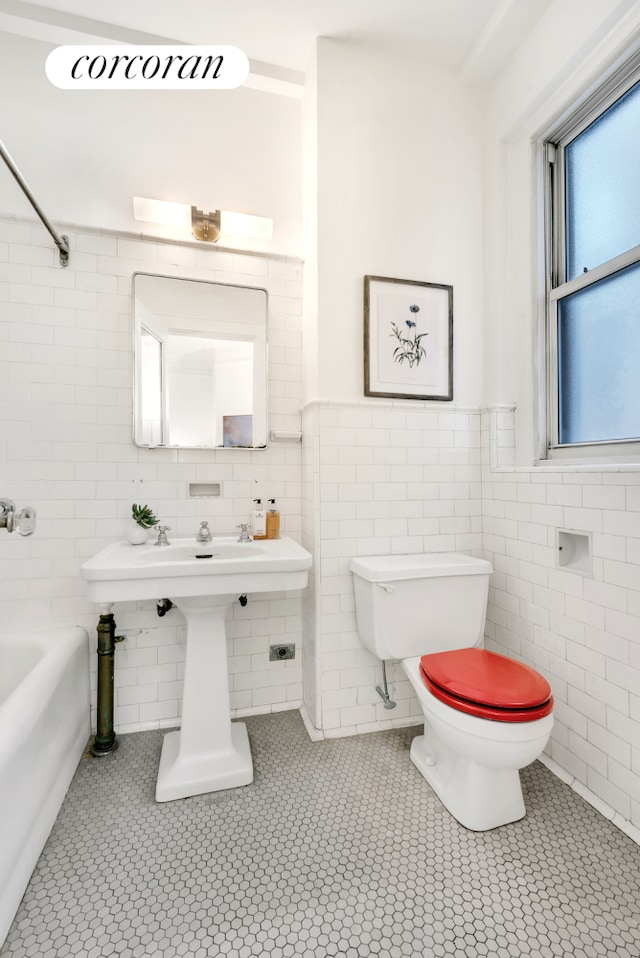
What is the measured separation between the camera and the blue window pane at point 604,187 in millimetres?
1506

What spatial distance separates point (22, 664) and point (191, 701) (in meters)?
0.66

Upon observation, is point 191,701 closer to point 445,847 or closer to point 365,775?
point 365,775

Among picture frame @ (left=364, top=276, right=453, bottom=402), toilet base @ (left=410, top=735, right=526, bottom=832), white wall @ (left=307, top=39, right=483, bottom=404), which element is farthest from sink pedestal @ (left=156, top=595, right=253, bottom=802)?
picture frame @ (left=364, top=276, right=453, bottom=402)

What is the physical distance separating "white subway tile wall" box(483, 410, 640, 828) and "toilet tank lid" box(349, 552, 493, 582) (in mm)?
209

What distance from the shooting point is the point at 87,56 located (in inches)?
50.4

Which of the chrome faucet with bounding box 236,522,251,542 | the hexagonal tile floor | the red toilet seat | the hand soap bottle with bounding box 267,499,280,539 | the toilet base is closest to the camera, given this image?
the hexagonal tile floor

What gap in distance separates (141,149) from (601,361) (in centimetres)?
210

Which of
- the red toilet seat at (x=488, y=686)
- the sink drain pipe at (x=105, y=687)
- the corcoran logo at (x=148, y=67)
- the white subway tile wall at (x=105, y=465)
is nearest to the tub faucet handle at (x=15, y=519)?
the white subway tile wall at (x=105, y=465)

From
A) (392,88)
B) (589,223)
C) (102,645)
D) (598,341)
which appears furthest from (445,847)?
(392,88)

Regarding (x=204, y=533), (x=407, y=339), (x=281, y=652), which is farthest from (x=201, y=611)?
(x=407, y=339)

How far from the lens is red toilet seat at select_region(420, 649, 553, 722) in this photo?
1223 millimetres

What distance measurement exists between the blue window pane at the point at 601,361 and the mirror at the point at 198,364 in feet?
4.20

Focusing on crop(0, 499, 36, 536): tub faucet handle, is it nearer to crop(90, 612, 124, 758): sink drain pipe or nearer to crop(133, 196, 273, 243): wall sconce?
crop(90, 612, 124, 758): sink drain pipe

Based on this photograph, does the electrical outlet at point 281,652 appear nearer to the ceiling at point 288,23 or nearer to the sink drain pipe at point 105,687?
the sink drain pipe at point 105,687
